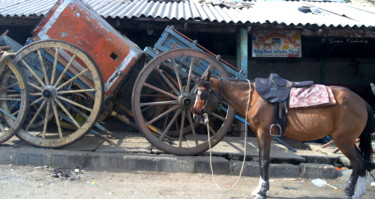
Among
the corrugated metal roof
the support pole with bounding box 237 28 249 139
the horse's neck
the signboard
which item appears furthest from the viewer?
the signboard

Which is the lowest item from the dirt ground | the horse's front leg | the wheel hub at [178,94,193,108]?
the dirt ground

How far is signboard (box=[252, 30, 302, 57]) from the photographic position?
274 inches

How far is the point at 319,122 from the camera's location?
4.06m

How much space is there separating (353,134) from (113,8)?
19.5ft

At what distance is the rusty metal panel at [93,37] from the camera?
17.3 ft

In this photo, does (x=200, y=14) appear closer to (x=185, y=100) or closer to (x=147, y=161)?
(x=185, y=100)

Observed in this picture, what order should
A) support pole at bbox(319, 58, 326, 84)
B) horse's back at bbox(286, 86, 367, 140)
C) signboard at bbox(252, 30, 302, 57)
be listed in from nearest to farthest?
horse's back at bbox(286, 86, 367, 140) → signboard at bbox(252, 30, 302, 57) → support pole at bbox(319, 58, 326, 84)

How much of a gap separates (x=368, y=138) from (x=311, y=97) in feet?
3.30

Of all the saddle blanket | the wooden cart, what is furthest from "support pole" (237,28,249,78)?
the saddle blanket

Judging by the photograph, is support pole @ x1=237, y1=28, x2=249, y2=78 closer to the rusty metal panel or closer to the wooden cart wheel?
the rusty metal panel

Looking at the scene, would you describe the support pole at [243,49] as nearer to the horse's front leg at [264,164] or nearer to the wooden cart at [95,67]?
the wooden cart at [95,67]

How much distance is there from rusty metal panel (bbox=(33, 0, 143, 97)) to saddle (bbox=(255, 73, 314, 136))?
7.69 feet

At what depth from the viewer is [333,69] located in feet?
28.2

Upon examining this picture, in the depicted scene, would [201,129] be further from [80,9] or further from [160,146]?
[80,9]
